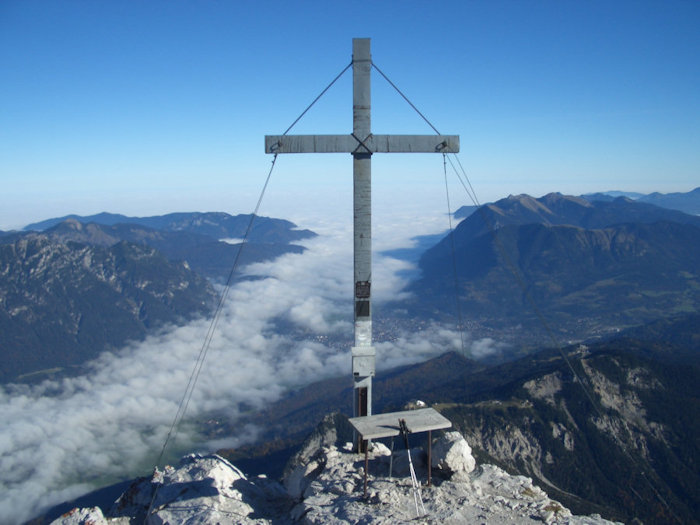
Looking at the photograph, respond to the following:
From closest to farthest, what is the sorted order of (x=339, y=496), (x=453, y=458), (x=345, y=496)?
(x=345, y=496), (x=339, y=496), (x=453, y=458)

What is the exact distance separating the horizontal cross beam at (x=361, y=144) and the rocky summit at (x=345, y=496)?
35.1 feet

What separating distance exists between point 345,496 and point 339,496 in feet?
0.91

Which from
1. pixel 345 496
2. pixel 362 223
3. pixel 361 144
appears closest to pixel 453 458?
pixel 345 496

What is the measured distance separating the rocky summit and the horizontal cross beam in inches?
421

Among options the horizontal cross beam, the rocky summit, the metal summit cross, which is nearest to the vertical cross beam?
the metal summit cross

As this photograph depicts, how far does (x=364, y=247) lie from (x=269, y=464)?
168941mm

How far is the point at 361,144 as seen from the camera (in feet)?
57.2

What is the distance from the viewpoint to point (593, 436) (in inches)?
6654

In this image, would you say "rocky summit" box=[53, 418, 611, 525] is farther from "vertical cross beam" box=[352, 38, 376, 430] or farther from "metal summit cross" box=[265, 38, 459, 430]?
"metal summit cross" box=[265, 38, 459, 430]

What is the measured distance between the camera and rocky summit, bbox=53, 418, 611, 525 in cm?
1508

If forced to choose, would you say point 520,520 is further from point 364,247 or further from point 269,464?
point 269,464

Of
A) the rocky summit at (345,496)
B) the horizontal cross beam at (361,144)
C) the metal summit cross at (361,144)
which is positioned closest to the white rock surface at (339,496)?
the rocky summit at (345,496)

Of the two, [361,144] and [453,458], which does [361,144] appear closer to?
[361,144]

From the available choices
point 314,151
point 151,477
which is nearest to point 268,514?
point 151,477
